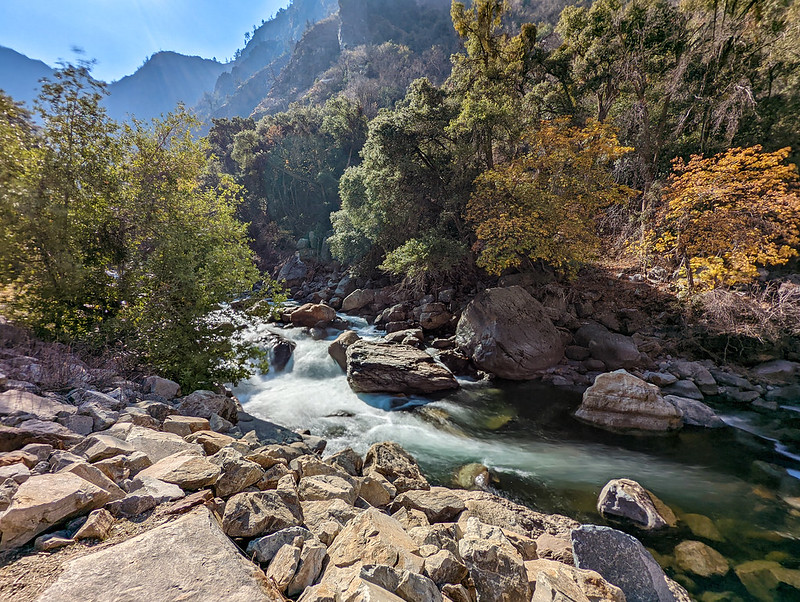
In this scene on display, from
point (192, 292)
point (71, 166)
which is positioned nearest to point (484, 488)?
point (192, 292)

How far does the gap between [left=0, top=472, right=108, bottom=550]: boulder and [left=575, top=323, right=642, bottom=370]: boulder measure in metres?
12.6

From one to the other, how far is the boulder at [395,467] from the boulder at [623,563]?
8.44 ft

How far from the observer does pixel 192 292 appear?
7.22 meters

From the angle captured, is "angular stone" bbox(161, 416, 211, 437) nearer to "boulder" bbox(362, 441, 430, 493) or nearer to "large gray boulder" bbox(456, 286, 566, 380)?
"boulder" bbox(362, 441, 430, 493)

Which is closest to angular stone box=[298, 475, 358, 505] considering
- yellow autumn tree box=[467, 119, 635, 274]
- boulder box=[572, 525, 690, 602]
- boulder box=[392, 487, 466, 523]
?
boulder box=[392, 487, 466, 523]

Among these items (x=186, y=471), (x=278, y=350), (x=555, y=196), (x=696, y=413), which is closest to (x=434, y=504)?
(x=186, y=471)

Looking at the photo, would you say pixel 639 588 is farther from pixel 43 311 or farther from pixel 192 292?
pixel 43 311

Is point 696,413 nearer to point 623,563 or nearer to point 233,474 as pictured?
point 623,563

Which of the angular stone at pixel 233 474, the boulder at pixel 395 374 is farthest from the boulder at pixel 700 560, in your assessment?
the boulder at pixel 395 374

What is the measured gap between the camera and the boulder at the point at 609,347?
10719 millimetres

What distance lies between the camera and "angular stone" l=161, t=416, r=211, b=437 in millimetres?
4949

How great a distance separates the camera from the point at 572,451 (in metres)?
7.55

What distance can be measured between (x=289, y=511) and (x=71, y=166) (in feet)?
27.5

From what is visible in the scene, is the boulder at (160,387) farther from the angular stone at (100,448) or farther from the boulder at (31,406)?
the angular stone at (100,448)
